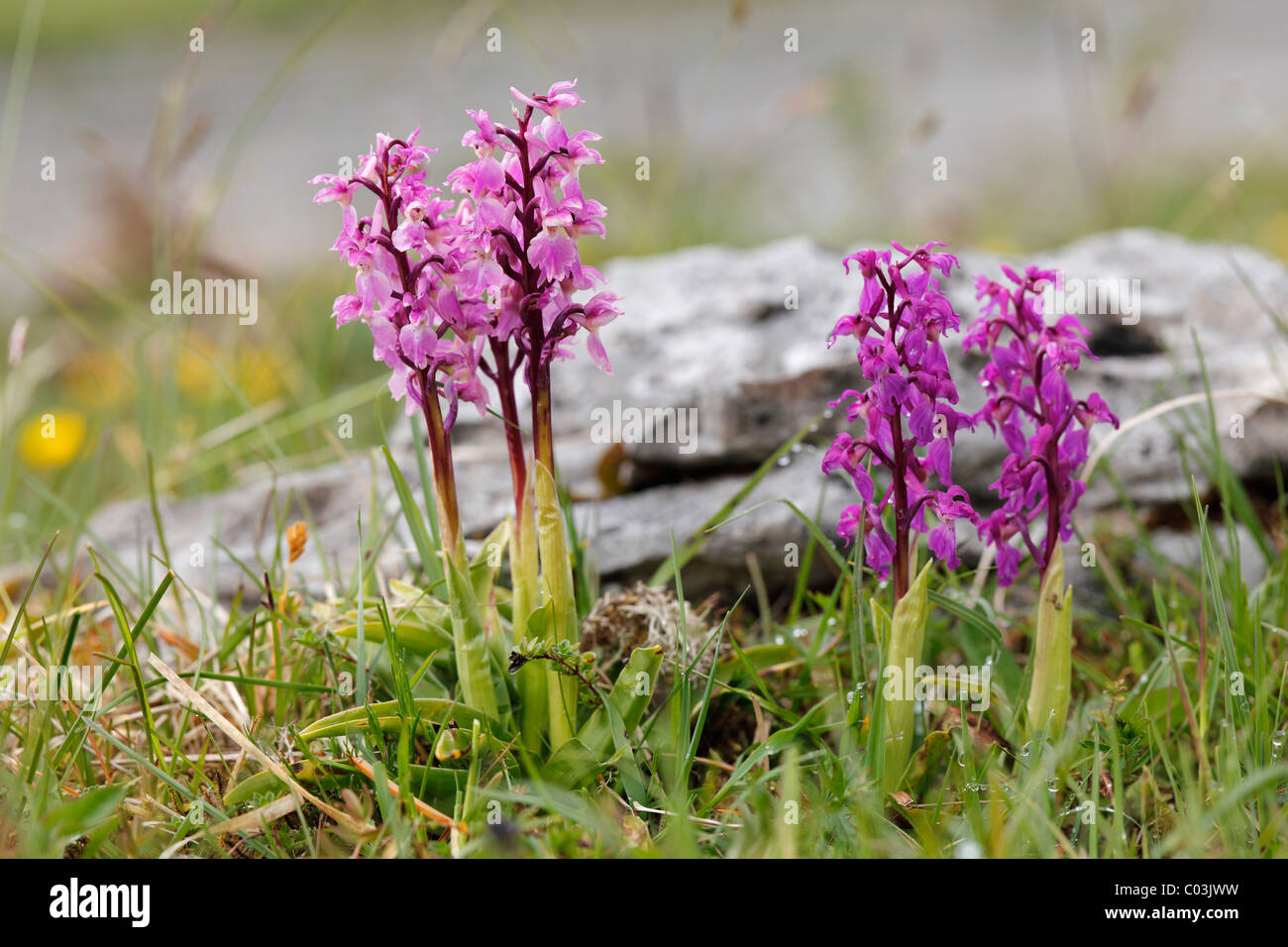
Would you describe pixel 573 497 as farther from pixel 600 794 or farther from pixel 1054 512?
pixel 1054 512

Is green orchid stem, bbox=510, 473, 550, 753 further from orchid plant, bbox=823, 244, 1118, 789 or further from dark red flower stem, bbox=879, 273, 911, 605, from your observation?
dark red flower stem, bbox=879, 273, 911, 605

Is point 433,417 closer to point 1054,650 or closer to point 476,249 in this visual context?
point 476,249

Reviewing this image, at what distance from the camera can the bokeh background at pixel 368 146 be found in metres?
4.02

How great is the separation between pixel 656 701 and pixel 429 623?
1.82 ft

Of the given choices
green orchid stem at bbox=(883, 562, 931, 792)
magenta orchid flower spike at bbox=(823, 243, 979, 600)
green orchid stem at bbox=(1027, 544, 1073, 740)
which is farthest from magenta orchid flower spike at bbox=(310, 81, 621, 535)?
green orchid stem at bbox=(1027, 544, 1073, 740)

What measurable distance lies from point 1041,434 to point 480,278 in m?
1.18

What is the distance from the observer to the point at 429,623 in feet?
7.80

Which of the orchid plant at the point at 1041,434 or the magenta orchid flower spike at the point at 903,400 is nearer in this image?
the magenta orchid flower spike at the point at 903,400

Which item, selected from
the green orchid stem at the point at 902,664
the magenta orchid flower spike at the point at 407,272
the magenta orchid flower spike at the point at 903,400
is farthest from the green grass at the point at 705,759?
the magenta orchid flower spike at the point at 407,272

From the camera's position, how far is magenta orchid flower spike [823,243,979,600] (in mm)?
2045

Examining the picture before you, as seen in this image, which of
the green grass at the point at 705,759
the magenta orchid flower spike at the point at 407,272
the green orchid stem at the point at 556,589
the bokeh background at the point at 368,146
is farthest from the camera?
the bokeh background at the point at 368,146

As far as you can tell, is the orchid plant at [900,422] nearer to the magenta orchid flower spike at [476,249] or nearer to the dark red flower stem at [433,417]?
the magenta orchid flower spike at [476,249]
